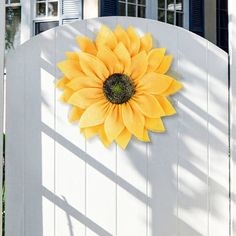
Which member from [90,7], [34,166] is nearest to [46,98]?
[34,166]

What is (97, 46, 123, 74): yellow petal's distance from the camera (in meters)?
2.81

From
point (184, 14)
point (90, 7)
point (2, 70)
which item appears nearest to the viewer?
point (2, 70)

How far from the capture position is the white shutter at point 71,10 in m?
6.50

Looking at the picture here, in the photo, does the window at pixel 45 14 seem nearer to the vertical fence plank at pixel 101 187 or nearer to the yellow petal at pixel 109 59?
the yellow petal at pixel 109 59

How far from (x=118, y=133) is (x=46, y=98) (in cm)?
45

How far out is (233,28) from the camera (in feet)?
9.45

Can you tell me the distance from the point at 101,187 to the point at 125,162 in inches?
7.6

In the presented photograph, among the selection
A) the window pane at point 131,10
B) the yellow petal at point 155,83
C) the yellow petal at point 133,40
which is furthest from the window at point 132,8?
the yellow petal at point 155,83

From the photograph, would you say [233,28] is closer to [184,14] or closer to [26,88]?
[26,88]

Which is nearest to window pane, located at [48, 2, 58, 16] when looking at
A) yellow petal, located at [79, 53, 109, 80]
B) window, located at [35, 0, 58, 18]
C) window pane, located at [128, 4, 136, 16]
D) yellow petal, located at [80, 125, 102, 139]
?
window, located at [35, 0, 58, 18]

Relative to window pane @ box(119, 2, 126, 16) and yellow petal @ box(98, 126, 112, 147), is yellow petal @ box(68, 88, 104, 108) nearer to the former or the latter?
yellow petal @ box(98, 126, 112, 147)

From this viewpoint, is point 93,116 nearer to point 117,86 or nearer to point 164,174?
point 117,86

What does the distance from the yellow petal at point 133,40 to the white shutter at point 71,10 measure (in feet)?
12.4

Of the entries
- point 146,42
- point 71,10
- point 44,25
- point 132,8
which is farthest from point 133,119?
point 132,8
